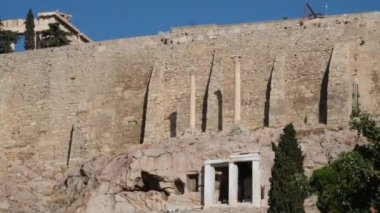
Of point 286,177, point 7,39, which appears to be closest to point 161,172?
point 286,177

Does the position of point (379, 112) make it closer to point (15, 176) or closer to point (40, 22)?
point (15, 176)

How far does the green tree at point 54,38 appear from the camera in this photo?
56562 mm

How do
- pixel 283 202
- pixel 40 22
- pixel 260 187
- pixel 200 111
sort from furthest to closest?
pixel 40 22 < pixel 200 111 < pixel 260 187 < pixel 283 202

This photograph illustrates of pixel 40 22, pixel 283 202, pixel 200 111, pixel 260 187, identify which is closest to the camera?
pixel 283 202

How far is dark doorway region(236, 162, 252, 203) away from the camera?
1508 inches

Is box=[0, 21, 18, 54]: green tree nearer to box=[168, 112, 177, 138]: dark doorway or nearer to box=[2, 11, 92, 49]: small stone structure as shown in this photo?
box=[2, 11, 92, 49]: small stone structure

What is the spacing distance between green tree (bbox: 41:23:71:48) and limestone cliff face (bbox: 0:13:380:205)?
6.60 metres

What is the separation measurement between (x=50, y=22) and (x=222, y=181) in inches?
1078

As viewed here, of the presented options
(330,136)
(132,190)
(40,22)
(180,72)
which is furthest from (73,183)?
(40,22)

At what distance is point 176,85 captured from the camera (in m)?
45.3

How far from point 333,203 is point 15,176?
16.5 meters

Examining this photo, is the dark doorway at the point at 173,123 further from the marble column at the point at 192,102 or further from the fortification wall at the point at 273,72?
the marble column at the point at 192,102

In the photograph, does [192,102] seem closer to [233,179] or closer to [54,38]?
[233,179]

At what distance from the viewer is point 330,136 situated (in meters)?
38.2
